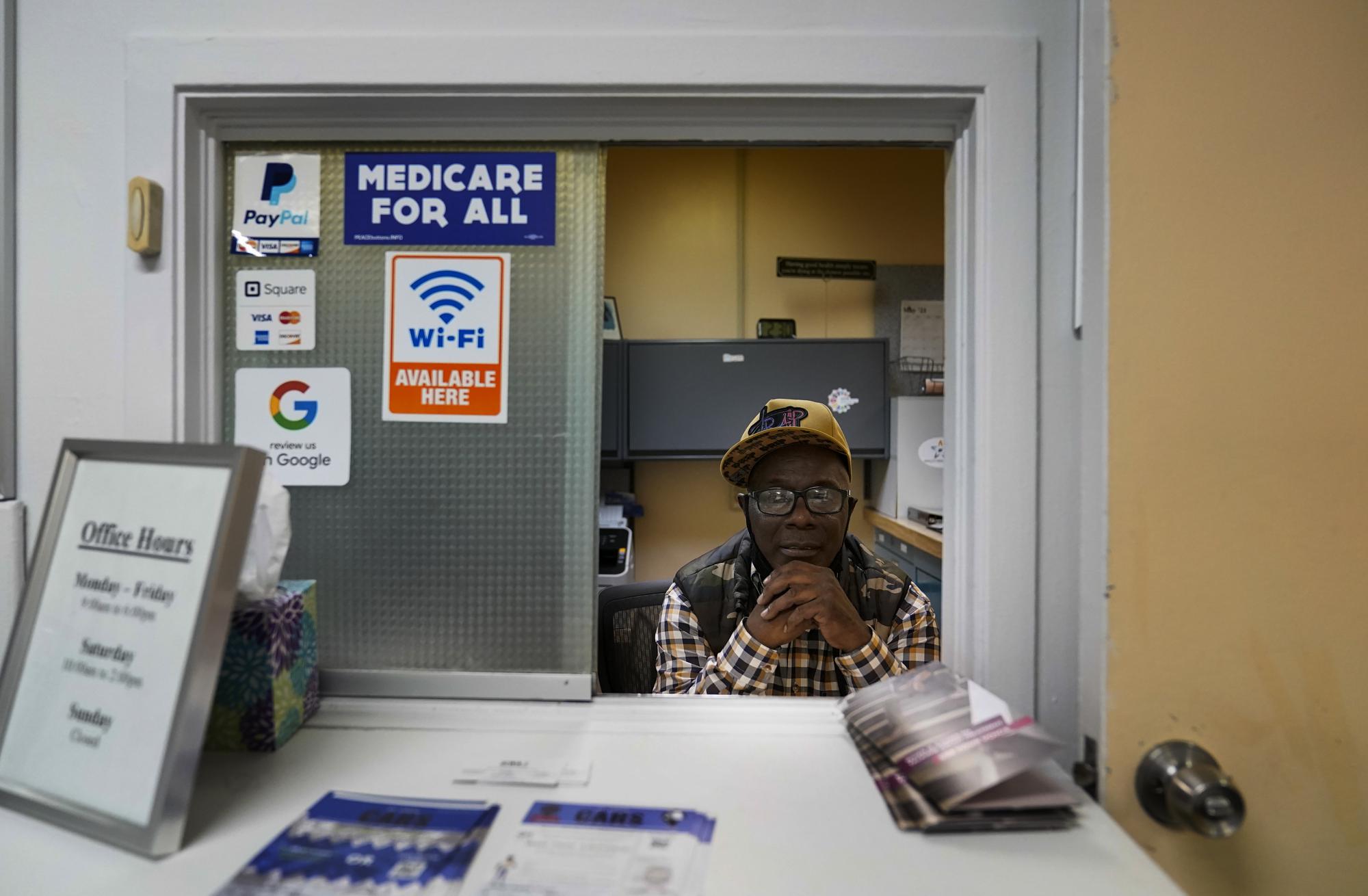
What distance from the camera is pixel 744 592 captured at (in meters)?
1.45

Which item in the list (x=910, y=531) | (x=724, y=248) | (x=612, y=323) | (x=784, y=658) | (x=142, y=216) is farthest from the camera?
(x=724, y=248)

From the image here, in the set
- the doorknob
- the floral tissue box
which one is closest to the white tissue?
the floral tissue box

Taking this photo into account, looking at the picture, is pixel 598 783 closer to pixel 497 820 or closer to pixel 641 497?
pixel 497 820

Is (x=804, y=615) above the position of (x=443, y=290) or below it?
below

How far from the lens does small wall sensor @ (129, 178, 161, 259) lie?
777mm

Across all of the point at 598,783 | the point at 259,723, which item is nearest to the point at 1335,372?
Answer: the point at 598,783

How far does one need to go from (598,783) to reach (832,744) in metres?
0.26

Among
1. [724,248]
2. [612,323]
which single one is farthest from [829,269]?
[612,323]

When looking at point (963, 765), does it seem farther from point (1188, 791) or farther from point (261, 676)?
point (261, 676)

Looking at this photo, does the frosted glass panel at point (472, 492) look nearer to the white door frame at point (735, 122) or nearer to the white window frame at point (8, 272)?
the white door frame at point (735, 122)

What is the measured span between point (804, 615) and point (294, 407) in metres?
0.88

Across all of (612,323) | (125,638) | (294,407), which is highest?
(612,323)

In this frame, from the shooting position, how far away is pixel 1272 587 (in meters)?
0.63

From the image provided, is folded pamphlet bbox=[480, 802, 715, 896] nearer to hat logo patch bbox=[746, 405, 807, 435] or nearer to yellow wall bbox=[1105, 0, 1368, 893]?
yellow wall bbox=[1105, 0, 1368, 893]
